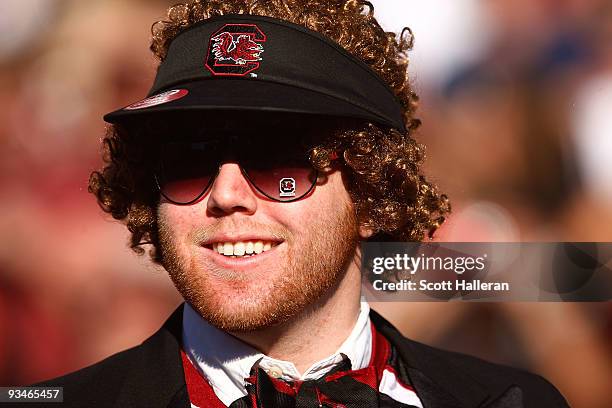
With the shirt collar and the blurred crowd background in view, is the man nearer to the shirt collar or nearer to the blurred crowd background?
the shirt collar

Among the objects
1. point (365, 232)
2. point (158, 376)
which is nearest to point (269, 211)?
point (365, 232)

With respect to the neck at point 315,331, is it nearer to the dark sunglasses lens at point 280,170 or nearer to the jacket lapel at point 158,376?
the jacket lapel at point 158,376

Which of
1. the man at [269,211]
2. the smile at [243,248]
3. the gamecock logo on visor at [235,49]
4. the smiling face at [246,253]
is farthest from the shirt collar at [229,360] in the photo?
the gamecock logo on visor at [235,49]

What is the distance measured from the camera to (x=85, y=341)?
4.15m

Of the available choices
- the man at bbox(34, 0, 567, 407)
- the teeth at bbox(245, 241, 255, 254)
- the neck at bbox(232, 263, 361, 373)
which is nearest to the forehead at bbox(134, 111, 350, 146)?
the man at bbox(34, 0, 567, 407)

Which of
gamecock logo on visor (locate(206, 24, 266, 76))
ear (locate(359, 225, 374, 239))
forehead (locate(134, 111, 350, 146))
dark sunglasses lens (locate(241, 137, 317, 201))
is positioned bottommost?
ear (locate(359, 225, 374, 239))

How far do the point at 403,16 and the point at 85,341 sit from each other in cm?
229

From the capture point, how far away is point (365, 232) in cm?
264

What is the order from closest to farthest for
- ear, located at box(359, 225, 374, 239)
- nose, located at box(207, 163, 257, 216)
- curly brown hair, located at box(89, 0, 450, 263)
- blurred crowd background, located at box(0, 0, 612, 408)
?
nose, located at box(207, 163, 257, 216) < curly brown hair, located at box(89, 0, 450, 263) < ear, located at box(359, 225, 374, 239) < blurred crowd background, located at box(0, 0, 612, 408)

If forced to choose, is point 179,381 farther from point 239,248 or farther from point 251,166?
point 251,166

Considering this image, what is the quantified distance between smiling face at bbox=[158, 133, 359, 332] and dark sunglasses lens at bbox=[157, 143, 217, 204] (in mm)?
31

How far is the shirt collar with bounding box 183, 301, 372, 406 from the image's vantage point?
7.61ft

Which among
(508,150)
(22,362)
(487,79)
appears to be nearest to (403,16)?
(487,79)

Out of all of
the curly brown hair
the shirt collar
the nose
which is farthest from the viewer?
the curly brown hair
